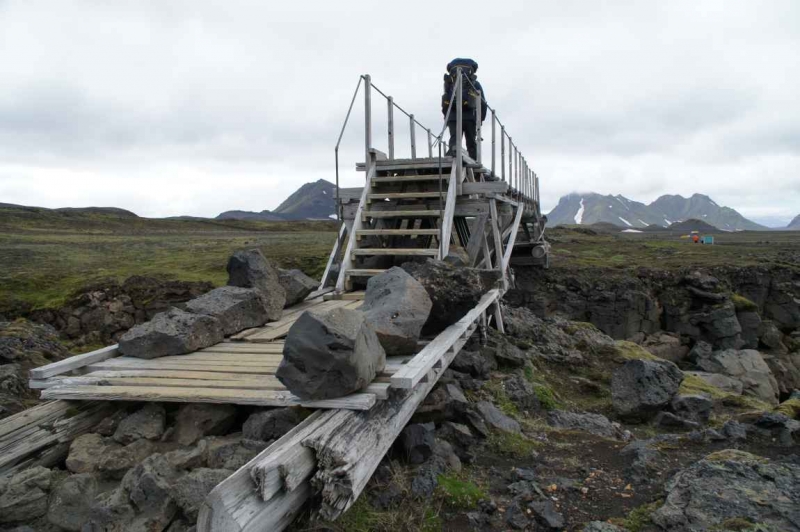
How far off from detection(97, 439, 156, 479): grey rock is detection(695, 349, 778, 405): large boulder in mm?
15003

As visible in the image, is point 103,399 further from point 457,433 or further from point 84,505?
point 457,433

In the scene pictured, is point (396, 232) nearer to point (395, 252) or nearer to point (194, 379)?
point (395, 252)

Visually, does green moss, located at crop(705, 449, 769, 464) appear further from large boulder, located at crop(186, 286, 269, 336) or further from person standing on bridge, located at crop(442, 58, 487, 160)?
person standing on bridge, located at crop(442, 58, 487, 160)

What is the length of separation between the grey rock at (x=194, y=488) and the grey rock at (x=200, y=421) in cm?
72

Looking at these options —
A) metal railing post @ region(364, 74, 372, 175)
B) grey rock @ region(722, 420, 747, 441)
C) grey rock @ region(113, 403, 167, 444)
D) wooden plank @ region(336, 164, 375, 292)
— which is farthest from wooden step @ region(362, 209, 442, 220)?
grey rock @ region(113, 403, 167, 444)

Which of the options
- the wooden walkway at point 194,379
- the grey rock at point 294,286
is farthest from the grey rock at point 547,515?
the grey rock at point 294,286

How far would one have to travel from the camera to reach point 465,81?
1214 cm

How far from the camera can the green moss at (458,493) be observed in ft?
14.2

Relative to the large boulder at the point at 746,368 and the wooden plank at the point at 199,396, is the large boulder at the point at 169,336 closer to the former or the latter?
the wooden plank at the point at 199,396

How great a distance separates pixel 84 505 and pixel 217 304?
3113mm

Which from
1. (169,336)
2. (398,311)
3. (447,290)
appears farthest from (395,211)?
(169,336)

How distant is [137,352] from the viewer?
18.5 ft

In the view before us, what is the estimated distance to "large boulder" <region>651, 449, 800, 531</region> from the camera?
3.62 meters

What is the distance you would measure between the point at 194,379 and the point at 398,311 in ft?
7.07
